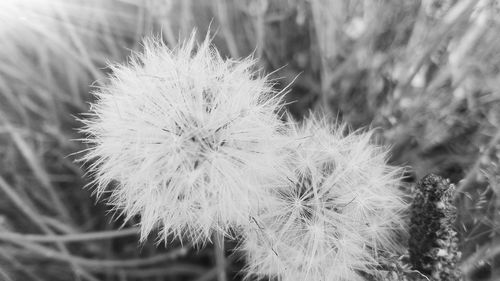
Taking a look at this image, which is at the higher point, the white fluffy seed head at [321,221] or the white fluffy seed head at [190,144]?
the white fluffy seed head at [190,144]

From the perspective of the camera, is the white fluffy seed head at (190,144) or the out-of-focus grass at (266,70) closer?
the white fluffy seed head at (190,144)

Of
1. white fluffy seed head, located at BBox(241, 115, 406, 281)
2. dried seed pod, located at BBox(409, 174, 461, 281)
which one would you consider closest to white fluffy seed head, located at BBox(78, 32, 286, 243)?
white fluffy seed head, located at BBox(241, 115, 406, 281)

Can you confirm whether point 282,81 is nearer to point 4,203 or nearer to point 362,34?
point 362,34

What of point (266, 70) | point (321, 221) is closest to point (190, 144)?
point (321, 221)

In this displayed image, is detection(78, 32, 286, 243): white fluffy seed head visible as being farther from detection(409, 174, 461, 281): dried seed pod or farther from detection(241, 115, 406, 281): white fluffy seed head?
detection(409, 174, 461, 281): dried seed pod

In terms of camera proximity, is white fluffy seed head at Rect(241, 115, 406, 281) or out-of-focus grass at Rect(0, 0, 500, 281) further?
out-of-focus grass at Rect(0, 0, 500, 281)

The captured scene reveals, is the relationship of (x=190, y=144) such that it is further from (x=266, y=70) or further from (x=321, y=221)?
(x=266, y=70)

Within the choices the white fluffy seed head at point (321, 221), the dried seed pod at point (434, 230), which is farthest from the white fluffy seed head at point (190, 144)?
the dried seed pod at point (434, 230)

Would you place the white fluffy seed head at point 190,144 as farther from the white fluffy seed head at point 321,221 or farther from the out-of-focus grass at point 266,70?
the out-of-focus grass at point 266,70
